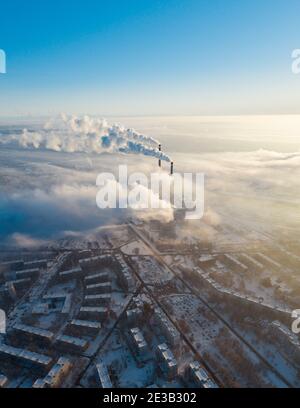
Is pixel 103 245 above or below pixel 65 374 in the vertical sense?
above

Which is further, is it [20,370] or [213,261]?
[213,261]

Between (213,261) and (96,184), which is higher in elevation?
(96,184)

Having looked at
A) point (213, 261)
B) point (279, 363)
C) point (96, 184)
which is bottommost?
point (279, 363)

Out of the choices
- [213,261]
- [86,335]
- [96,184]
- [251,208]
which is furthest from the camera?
[96,184]

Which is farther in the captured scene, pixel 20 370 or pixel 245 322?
pixel 245 322

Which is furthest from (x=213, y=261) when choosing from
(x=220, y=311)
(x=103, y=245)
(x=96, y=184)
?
(x=96, y=184)

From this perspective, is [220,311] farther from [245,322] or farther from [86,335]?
[86,335]

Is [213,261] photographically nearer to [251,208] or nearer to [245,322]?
[245,322]

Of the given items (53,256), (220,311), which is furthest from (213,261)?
(53,256)

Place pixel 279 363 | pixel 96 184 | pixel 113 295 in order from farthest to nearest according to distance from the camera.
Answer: pixel 96 184, pixel 113 295, pixel 279 363
